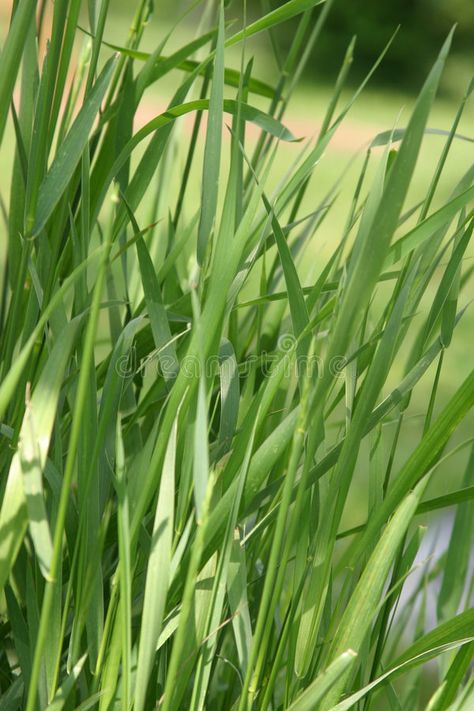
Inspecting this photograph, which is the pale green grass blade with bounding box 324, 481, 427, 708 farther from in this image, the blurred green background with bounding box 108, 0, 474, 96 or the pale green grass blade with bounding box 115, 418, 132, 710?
the blurred green background with bounding box 108, 0, 474, 96

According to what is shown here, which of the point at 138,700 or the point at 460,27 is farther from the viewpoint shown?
the point at 460,27

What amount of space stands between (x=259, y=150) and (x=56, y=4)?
238 mm

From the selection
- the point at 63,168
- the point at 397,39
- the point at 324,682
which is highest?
the point at 397,39

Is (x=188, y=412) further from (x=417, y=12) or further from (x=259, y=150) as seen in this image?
(x=417, y=12)

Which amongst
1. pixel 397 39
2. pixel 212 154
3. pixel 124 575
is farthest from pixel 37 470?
pixel 397 39

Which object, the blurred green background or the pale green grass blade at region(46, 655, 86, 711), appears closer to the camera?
the pale green grass blade at region(46, 655, 86, 711)

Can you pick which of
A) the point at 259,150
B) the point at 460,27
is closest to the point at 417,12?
the point at 460,27

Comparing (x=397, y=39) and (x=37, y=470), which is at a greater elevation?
(x=397, y=39)

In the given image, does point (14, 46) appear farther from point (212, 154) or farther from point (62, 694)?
point (62, 694)

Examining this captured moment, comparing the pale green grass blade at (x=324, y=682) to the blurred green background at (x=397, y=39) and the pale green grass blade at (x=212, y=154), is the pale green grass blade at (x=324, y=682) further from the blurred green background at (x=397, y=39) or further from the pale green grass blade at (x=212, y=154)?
the blurred green background at (x=397, y=39)

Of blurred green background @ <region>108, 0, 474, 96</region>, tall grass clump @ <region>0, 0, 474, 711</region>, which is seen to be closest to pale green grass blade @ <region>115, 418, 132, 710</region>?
tall grass clump @ <region>0, 0, 474, 711</region>

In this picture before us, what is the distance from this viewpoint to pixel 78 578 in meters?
0.36

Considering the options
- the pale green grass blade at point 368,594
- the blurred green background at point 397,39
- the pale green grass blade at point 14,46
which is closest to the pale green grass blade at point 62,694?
the pale green grass blade at point 368,594

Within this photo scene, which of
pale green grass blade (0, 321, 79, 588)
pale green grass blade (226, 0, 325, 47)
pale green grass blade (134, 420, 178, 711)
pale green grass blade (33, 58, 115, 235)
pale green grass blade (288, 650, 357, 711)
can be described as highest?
pale green grass blade (226, 0, 325, 47)
